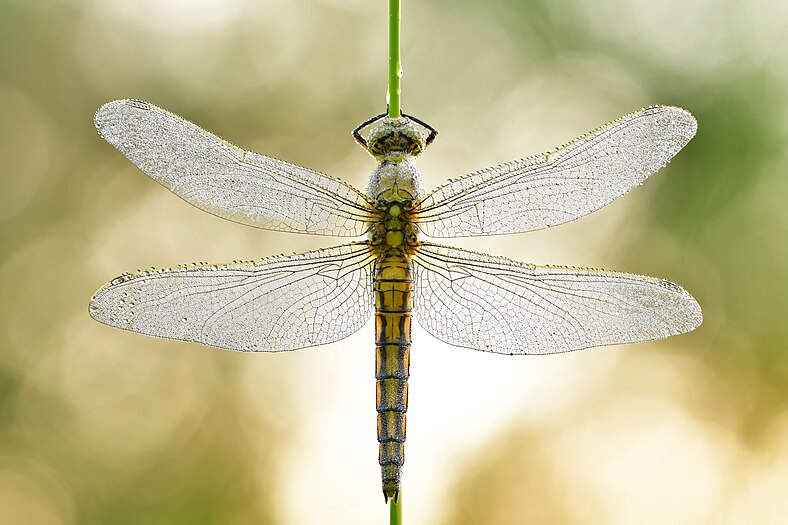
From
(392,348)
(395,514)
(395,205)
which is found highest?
(395,205)

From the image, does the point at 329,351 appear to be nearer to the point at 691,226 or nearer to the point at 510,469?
the point at 510,469

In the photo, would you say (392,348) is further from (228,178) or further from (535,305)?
(228,178)

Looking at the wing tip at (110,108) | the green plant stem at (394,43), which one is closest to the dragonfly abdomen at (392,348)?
the green plant stem at (394,43)

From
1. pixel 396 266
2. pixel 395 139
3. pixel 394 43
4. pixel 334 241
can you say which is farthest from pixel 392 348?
pixel 334 241

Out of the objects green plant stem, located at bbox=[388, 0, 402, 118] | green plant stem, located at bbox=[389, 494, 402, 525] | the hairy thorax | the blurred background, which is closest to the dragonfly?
the hairy thorax

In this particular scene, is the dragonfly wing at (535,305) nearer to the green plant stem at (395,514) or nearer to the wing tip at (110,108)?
the green plant stem at (395,514)
